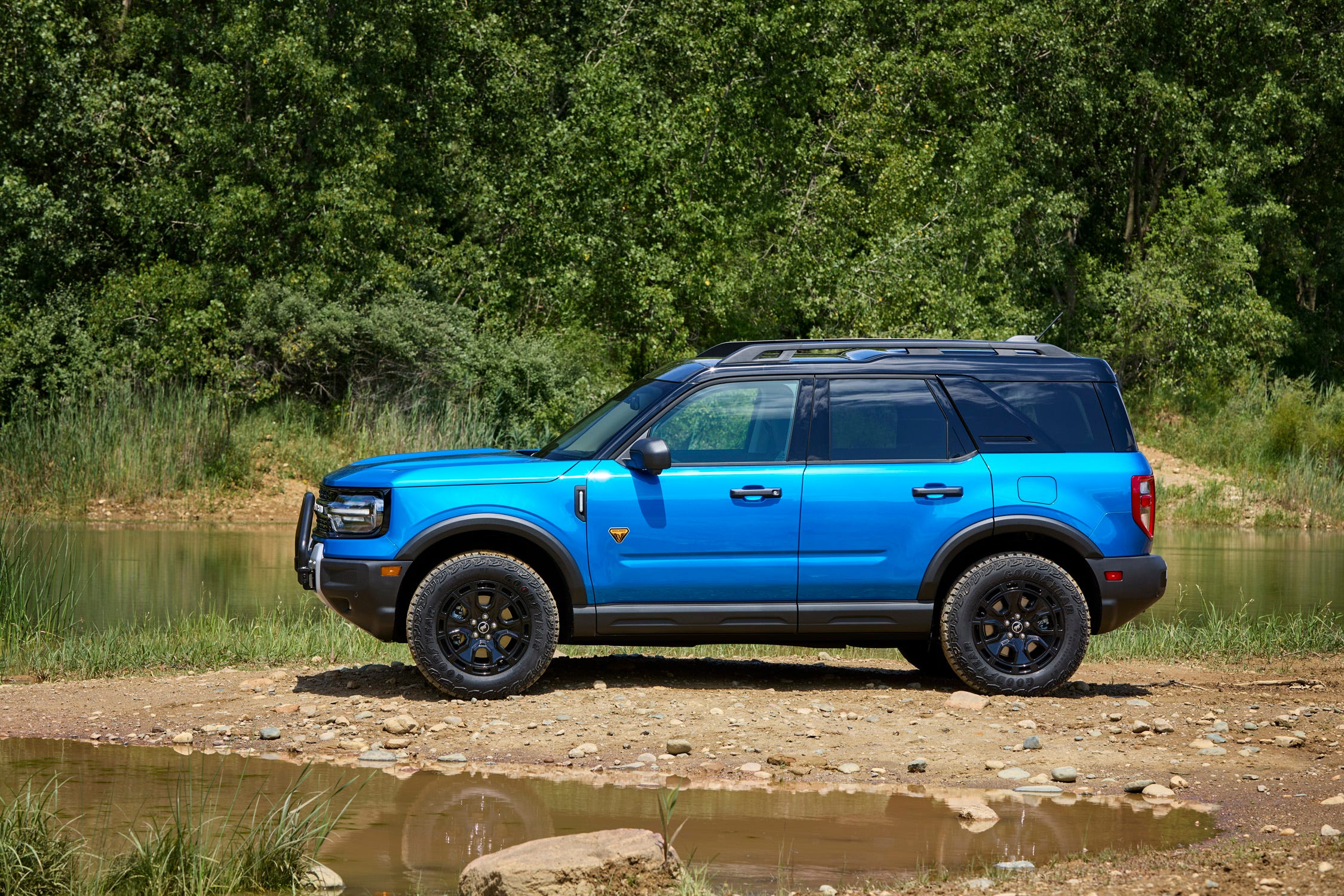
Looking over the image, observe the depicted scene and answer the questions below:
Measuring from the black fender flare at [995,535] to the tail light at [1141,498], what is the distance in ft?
1.12

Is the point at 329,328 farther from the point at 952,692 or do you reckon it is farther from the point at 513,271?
the point at 952,692

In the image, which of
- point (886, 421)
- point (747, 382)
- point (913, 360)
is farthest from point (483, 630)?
point (913, 360)

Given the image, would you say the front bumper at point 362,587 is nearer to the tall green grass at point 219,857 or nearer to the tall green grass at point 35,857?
the tall green grass at point 219,857

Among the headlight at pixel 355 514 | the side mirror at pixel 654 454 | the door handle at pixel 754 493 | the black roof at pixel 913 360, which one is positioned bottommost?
the headlight at pixel 355 514

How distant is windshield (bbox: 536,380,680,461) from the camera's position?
29.5 feet

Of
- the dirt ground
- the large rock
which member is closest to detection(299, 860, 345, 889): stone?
the large rock

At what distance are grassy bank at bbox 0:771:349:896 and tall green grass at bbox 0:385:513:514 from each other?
62.1 ft

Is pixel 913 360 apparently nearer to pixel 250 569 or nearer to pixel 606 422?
pixel 606 422

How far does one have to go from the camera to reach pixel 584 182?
2670 centimetres

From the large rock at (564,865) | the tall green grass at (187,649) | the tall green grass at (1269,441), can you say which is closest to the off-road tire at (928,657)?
the tall green grass at (187,649)

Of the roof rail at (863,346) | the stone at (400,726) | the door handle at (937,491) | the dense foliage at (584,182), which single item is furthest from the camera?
the dense foliage at (584,182)

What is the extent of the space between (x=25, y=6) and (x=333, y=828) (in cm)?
2383

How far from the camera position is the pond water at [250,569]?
48.9ft

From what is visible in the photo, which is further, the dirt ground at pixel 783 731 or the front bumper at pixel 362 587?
the front bumper at pixel 362 587
